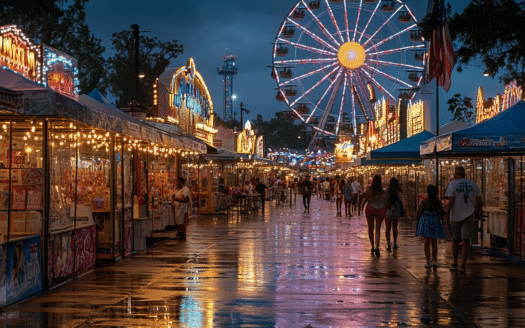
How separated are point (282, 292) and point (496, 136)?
523 cm

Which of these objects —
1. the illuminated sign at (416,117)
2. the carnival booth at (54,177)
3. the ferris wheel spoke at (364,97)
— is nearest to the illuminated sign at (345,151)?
the ferris wheel spoke at (364,97)

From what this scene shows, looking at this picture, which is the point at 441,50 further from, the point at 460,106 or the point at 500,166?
the point at 460,106

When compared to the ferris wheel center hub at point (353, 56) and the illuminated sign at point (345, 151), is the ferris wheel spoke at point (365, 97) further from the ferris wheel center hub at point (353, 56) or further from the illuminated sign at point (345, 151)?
the illuminated sign at point (345, 151)

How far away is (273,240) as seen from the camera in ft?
Result: 52.5

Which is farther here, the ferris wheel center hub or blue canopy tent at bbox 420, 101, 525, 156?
the ferris wheel center hub

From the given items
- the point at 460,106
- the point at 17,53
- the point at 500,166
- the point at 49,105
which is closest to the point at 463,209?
the point at 500,166

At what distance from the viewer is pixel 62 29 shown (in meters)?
48.2

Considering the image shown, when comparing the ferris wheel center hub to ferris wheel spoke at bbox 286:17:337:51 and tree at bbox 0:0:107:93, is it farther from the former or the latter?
tree at bbox 0:0:107:93

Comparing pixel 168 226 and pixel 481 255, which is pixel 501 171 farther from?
pixel 168 226

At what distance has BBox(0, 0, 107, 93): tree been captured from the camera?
36688 millimetres

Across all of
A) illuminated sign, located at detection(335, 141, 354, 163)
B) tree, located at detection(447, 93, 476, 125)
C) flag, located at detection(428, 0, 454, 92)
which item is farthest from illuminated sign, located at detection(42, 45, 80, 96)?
illuminated sign, located at detection(335, 141, 354, 163)

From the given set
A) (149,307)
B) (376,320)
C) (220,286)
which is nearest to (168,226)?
(220,286)

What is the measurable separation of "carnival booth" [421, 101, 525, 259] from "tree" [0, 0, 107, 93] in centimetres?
2813

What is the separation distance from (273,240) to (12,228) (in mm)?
8003
